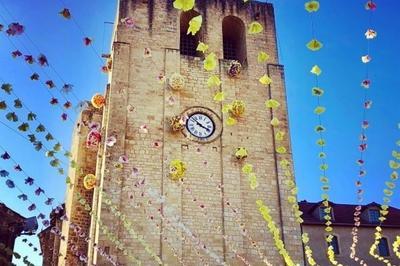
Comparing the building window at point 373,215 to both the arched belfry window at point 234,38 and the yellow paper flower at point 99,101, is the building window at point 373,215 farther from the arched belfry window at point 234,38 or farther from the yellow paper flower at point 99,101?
the yellow paper flower at point 99,101

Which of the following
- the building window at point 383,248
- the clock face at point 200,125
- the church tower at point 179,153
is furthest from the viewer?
the building window at point 383,248

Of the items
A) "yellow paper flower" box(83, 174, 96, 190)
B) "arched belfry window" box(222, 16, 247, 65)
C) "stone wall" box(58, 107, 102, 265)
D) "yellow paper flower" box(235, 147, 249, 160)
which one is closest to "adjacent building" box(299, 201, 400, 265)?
"yellow paper flower" box(235, 147, 249, 160)

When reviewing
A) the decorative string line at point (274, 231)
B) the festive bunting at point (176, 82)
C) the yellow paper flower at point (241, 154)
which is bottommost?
the decorative string line at point (274, 231)

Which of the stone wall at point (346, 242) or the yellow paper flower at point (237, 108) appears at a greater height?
the yellow paper flower at point (237, 108)

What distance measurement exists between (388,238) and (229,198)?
12.0 meters

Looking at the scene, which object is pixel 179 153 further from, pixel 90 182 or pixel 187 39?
pixel 187 39

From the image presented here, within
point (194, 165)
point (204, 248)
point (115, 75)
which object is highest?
point (115, 75)

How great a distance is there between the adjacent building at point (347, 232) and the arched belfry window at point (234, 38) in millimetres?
8795

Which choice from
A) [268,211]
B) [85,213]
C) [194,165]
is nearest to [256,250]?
[268,211]

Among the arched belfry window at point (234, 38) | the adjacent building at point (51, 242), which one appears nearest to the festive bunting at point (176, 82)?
the arched belfry window at point (234, 38)

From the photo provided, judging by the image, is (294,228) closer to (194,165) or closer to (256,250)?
(256,250)

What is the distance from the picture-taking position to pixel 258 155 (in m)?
18.0

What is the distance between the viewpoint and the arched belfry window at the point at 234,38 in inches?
818

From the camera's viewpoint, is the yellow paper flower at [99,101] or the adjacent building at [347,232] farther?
the adjacent building at [347,232]
